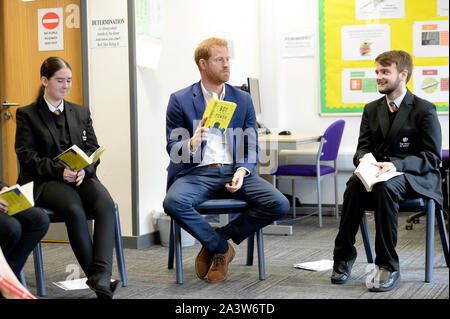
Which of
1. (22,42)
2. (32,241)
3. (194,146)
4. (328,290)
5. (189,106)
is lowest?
(328,290)

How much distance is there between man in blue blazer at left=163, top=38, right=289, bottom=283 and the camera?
11.1ft

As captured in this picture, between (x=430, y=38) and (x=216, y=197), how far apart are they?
10.8 ft

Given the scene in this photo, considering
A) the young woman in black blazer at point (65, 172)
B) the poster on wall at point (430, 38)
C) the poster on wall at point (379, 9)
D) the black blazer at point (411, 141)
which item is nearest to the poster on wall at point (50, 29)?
the young woman in black blazer at point (65, 172)

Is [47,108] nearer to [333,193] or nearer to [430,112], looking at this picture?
[430,112]

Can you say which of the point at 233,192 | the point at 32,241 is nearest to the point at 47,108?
the point at 32,241

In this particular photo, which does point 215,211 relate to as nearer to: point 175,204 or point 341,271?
point 175,204

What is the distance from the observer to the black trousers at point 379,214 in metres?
3.18

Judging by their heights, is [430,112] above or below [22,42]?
below

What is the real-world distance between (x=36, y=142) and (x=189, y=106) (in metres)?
0.85

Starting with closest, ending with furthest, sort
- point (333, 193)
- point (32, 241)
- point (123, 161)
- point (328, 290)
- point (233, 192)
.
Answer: point (32, 241)
point (328, 290)
point (233, 192)
point (123, 161)
point (333, 193)

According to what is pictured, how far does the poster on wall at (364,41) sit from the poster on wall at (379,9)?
0.09 meters

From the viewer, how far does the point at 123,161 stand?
446 cm

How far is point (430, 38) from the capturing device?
5809mm

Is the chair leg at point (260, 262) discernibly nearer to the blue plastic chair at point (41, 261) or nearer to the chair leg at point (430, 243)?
the blue plastic chair at point (41, 261)
